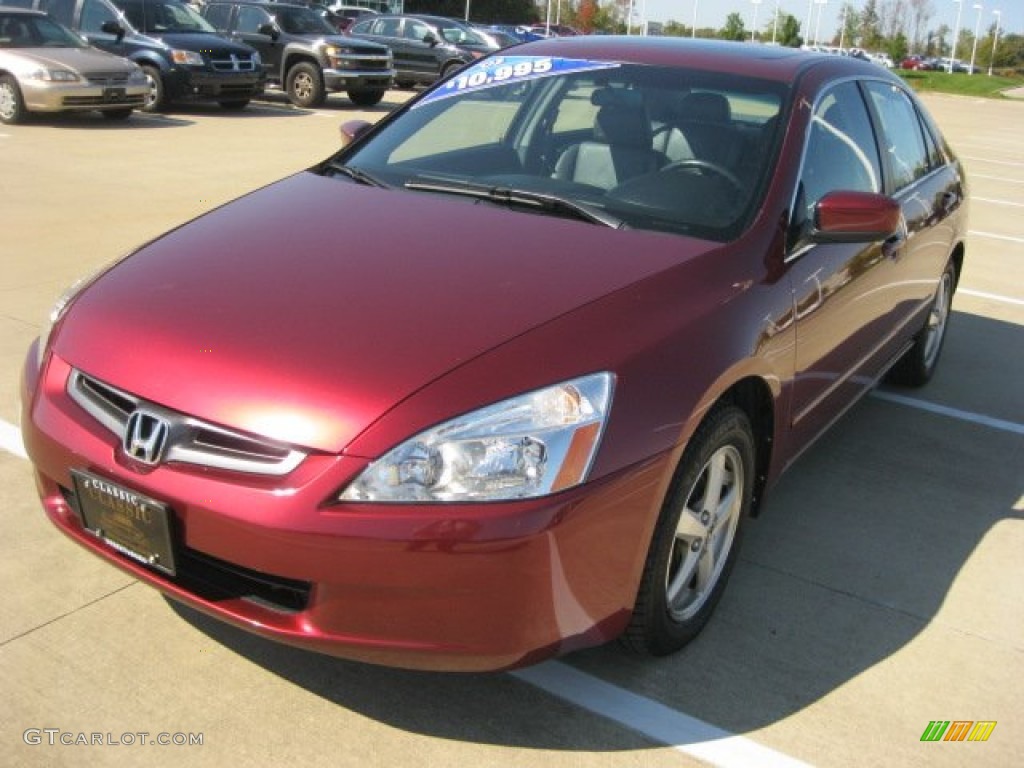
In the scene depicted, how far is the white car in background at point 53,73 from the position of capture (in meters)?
12.9

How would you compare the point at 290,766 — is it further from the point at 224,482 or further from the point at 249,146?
the point at 249,146

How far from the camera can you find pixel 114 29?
14.8m

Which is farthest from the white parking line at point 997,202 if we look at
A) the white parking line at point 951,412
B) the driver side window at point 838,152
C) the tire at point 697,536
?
the tire at point 697,536

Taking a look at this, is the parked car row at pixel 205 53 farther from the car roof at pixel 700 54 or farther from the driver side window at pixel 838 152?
the driver side window at pixel 838 152

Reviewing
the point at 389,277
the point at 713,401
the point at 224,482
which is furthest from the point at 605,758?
the point at 389,277

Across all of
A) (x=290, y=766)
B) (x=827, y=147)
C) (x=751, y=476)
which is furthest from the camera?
(x=827, y=147)

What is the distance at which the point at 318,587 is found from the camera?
92.7 inches

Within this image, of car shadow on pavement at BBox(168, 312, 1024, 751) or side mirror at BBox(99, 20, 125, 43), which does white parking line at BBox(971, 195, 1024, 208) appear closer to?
car shadow on pavement at BBox(168, 312, 1024, 751)

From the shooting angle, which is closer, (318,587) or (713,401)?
(318,587)

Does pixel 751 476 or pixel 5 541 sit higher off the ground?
pixel 751 476

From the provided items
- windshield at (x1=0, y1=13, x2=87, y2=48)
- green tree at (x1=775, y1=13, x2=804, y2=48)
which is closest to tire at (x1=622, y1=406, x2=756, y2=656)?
windshield at (x1=0, y1=13, x2=87, y2=48)

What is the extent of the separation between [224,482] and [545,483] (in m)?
0.72

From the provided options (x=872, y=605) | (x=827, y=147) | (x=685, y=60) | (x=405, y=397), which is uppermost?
(x=685, y=60)

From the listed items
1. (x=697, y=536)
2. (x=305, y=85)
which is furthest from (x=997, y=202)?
(x=697, y=536)
